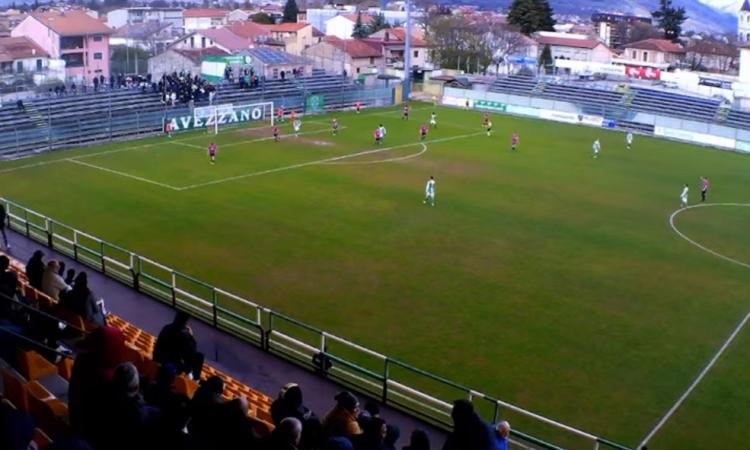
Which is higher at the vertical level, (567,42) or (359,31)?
(359,31)

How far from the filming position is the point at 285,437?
695 centimetres

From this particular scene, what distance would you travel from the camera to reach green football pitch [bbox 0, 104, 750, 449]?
1773cm

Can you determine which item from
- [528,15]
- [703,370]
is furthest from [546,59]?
[703,370]

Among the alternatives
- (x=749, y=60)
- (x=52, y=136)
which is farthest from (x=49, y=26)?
(x=749, y=60)

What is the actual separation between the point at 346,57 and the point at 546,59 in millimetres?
26148

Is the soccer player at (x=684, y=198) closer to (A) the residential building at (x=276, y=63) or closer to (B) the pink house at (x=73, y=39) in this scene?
(A) the residential building at (x=276, y=63)

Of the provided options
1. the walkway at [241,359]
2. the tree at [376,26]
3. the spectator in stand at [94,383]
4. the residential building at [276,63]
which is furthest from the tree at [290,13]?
the spectator in stand at [94,383]

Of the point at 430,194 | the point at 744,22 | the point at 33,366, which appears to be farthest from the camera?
the point at 744,22

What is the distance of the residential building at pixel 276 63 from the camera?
68.4 meters

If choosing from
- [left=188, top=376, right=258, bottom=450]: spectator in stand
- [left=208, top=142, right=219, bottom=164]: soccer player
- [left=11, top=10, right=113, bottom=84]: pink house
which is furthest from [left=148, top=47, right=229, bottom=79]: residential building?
[left=188, top=376, right=258, bottom=450]: spectator in stand

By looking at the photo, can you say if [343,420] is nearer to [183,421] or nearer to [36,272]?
[183,421]

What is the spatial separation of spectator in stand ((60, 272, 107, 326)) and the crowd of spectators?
3.90 meters

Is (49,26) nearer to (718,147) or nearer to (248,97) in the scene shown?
(248,97)

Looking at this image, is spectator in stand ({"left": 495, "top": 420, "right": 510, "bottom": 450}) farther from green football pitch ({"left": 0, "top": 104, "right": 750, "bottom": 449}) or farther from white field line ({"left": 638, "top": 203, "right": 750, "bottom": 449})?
green football pitch ({"left": 0, "top": 104, "right": 750, "bottom": 449})
